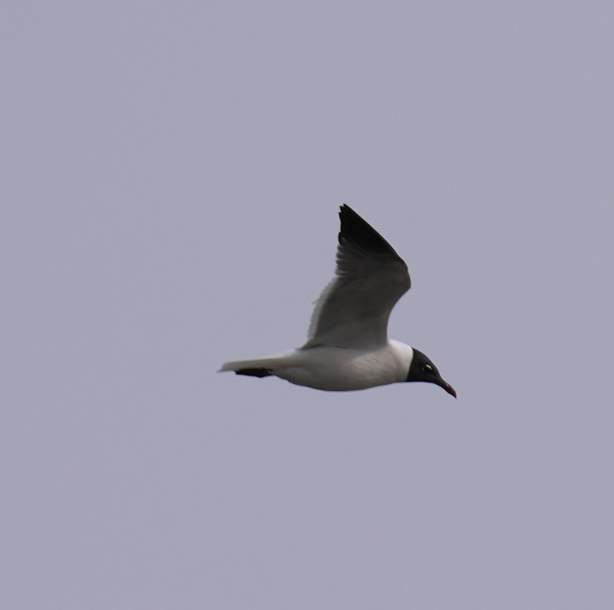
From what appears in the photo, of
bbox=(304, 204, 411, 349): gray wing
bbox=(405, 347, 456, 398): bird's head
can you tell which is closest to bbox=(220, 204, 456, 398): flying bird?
bbox=(304, 204, 411, 349): gray wing

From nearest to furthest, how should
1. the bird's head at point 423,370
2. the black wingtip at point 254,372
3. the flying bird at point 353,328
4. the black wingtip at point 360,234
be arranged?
1. the black wingtip at point 360,234
2. the flying bird at point 353,328
3. the black wingtip at point 254,372
4. the bird's head at point 423,370

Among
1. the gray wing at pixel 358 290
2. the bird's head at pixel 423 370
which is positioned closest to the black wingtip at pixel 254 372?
the gray wing at pixel 358 290

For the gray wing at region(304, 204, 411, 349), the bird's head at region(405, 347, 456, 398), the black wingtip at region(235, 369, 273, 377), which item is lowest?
the black wingtip at region(235, 369, 273, 377)

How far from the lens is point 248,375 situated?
13.0 meters

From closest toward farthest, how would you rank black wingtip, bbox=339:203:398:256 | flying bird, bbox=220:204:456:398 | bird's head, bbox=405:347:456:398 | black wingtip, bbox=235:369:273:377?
1. black wingtip, bbox=339:203:398:256
2. flying bird, bbox=220:204:456:398
3. black wingtip, bbox=235:369:273:377
4. bird's head, bbox=405:347:456:398

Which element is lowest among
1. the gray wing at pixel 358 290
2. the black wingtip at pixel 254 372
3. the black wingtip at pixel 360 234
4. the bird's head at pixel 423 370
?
the black wingtip at pixel 254 372

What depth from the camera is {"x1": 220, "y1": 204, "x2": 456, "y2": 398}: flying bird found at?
12.2 metres

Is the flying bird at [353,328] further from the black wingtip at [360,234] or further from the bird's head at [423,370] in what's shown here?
the bird's head at [423,370]

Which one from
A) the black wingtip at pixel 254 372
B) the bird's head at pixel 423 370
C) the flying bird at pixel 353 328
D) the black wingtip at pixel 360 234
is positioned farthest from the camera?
the bird's head at pixel 423 370

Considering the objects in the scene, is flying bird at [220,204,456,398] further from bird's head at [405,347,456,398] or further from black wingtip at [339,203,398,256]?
bird's head at [405,347,456,398]

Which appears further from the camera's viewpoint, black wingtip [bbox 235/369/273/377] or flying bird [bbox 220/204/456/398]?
black wingtip [bbox 235/369/273/377]

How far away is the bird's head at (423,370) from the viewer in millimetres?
13500

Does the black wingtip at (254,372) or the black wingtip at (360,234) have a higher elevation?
the black wingtip at (360,234)

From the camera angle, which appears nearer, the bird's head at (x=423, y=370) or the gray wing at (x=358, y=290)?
the gray wing at (x=358, y=290)
